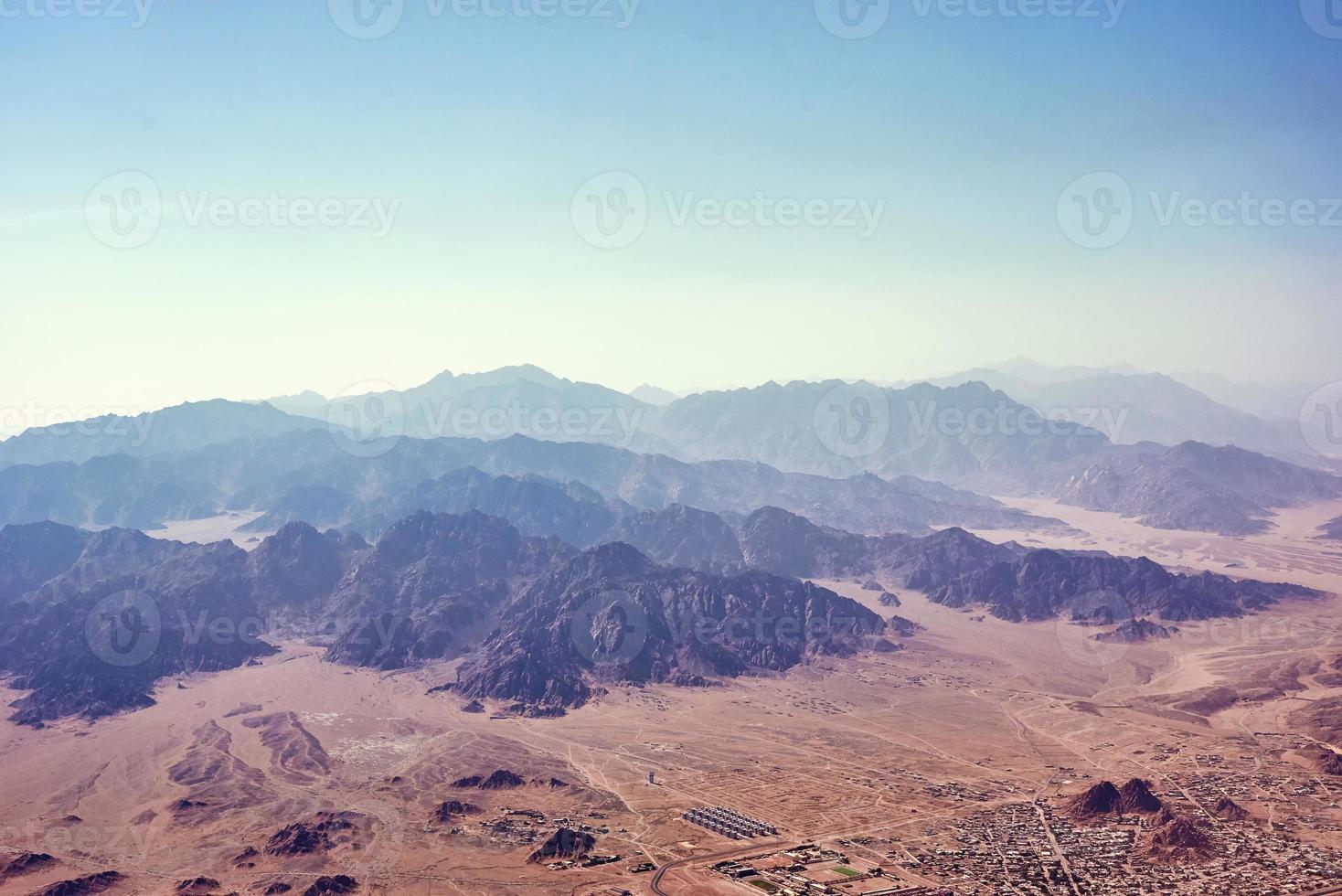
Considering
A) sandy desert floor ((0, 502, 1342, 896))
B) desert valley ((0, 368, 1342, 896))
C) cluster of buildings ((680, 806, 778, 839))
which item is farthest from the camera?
cluster of buildings ((680, 806, 778, 839))

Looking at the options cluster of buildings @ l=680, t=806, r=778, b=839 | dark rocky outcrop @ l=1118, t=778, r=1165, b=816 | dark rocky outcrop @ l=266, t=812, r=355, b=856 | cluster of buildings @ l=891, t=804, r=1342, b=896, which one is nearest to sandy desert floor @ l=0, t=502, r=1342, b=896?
dark rocky outcrop @ l=266, t=812, r=355, b=856

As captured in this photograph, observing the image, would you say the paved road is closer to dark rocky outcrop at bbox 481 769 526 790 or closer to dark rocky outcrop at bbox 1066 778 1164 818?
dark rocky outcrop at bbox 481 769 526 790

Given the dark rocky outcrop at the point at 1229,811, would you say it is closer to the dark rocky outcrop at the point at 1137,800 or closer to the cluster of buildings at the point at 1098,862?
the cluster of buildings at the point at 1098,862

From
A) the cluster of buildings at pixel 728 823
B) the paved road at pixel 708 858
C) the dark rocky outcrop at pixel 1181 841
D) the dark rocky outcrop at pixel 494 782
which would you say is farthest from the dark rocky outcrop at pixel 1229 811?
the dark rocky outcrop at pixel 494 782

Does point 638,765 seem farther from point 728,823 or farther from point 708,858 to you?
point 708,858

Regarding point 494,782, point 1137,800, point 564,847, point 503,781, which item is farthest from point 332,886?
point 1137,800
